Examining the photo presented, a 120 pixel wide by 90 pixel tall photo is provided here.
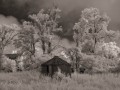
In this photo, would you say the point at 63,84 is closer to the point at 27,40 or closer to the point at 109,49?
the point at 27,40

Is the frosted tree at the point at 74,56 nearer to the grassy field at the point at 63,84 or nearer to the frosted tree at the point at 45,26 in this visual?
the frosted tree at the point at 45,26

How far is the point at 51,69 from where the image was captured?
27.1 meters

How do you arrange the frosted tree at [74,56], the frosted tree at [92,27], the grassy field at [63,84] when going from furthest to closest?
the frosted tree at [92,27] → the frosted tree at [74,56] → the grassy field at [63,84]

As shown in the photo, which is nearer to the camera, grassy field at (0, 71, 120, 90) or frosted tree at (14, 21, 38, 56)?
grassy field at (0, 71, 120, 90)

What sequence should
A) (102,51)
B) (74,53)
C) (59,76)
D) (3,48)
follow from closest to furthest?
1. (59,76)
2. (74,53)
3. (102,51)
4. (3,48)

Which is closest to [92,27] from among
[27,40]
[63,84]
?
[27,40]

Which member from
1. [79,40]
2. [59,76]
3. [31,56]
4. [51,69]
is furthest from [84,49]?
[59,76]

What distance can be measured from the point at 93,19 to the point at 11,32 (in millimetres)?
14146

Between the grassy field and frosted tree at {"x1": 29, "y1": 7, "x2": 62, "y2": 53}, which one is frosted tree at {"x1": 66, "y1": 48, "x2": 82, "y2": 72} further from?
the grassy field

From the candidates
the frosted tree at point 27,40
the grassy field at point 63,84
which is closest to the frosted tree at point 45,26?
the frosted tree at point 27,40

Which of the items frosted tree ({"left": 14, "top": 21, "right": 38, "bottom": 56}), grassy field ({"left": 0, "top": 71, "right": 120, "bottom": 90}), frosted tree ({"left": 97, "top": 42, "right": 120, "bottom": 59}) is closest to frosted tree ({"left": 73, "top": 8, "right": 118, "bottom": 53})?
frosted tree ({"left": 97, "top": 42, "right": 120, "bottom": 59})

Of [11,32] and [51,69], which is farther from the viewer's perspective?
[11,32]

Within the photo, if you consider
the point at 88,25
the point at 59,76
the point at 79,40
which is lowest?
the point at 59,76

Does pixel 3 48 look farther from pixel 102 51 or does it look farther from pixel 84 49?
pixel 102 51
